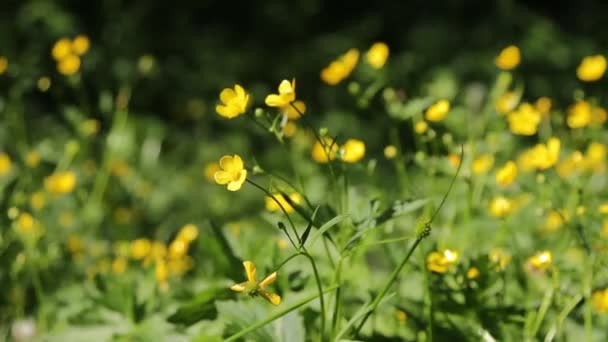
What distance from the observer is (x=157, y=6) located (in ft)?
12.9

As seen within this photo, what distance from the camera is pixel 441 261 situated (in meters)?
1.13

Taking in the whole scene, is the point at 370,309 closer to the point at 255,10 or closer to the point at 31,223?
the point at 31,223

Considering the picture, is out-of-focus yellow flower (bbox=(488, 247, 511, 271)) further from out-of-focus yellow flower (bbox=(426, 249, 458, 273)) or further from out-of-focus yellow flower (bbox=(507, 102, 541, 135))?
out-of-focus yellow flower (bbox=(507, 102, 541, 135))

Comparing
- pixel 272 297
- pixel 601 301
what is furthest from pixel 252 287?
pixel 601 301

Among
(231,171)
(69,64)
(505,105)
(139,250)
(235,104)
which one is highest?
(69,64)

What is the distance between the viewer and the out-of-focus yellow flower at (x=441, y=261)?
1129mm

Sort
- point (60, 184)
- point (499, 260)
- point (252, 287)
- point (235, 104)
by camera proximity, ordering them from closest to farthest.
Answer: point (252, 287) → point (235, 104) → point (499, 260) → point (60, 184)

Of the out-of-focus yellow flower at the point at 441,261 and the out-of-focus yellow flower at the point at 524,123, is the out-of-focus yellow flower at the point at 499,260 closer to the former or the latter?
the out-of-focus yellow flower at the point at 441,261

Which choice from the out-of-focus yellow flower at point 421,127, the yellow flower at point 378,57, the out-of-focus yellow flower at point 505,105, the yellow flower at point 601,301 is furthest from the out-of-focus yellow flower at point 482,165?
the yellow flower at point 601,301

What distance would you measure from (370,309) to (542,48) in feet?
9.95

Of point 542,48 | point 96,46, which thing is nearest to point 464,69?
point 542,48

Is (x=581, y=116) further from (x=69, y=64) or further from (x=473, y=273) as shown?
(x=69, y=64)

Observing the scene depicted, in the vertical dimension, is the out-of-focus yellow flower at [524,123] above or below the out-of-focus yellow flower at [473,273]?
above

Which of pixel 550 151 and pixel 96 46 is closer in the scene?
pixel 550 151
